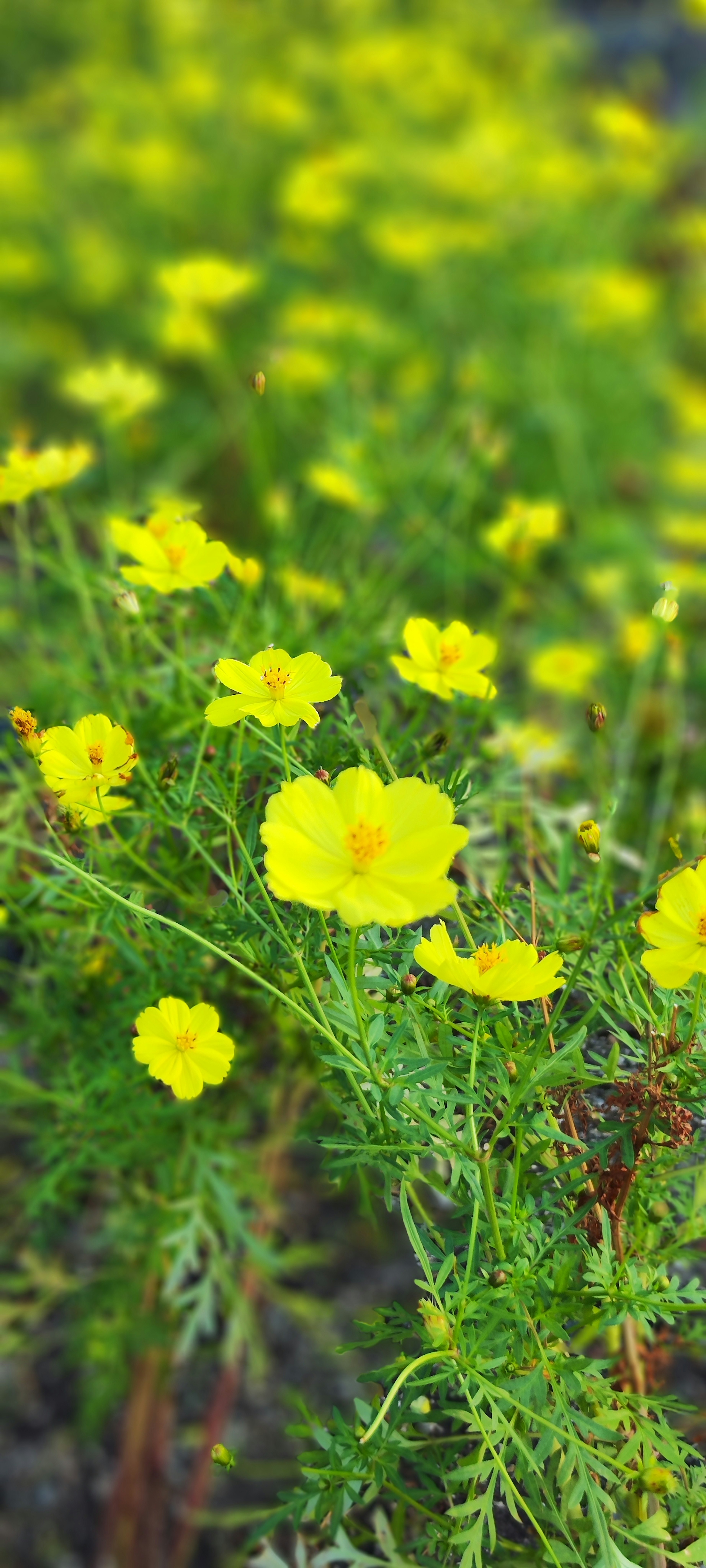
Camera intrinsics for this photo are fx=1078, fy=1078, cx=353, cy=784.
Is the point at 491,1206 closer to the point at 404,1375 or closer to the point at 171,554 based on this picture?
the point at 404,1375

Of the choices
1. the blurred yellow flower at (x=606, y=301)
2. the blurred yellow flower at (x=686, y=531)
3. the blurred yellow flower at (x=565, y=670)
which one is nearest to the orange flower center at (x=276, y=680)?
the blurred yellow flower at (x=565, y=670)

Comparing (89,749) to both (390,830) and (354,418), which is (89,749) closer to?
(390,830)

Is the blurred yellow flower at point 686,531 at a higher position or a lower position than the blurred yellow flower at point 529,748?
lower

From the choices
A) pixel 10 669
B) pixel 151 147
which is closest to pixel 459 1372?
pixel 10 669

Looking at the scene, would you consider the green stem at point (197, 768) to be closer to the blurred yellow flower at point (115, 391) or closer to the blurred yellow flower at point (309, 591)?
the blurred yellow flower at point (309, 591)

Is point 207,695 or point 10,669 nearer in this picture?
point 207,695

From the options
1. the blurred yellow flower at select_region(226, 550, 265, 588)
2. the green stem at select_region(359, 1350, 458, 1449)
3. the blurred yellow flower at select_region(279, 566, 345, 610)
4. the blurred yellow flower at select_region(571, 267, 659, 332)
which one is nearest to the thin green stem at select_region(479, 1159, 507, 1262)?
the green stem at select_region(359, 1350, 458, 1449)

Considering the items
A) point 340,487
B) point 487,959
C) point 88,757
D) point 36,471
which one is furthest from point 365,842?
point 340,487
